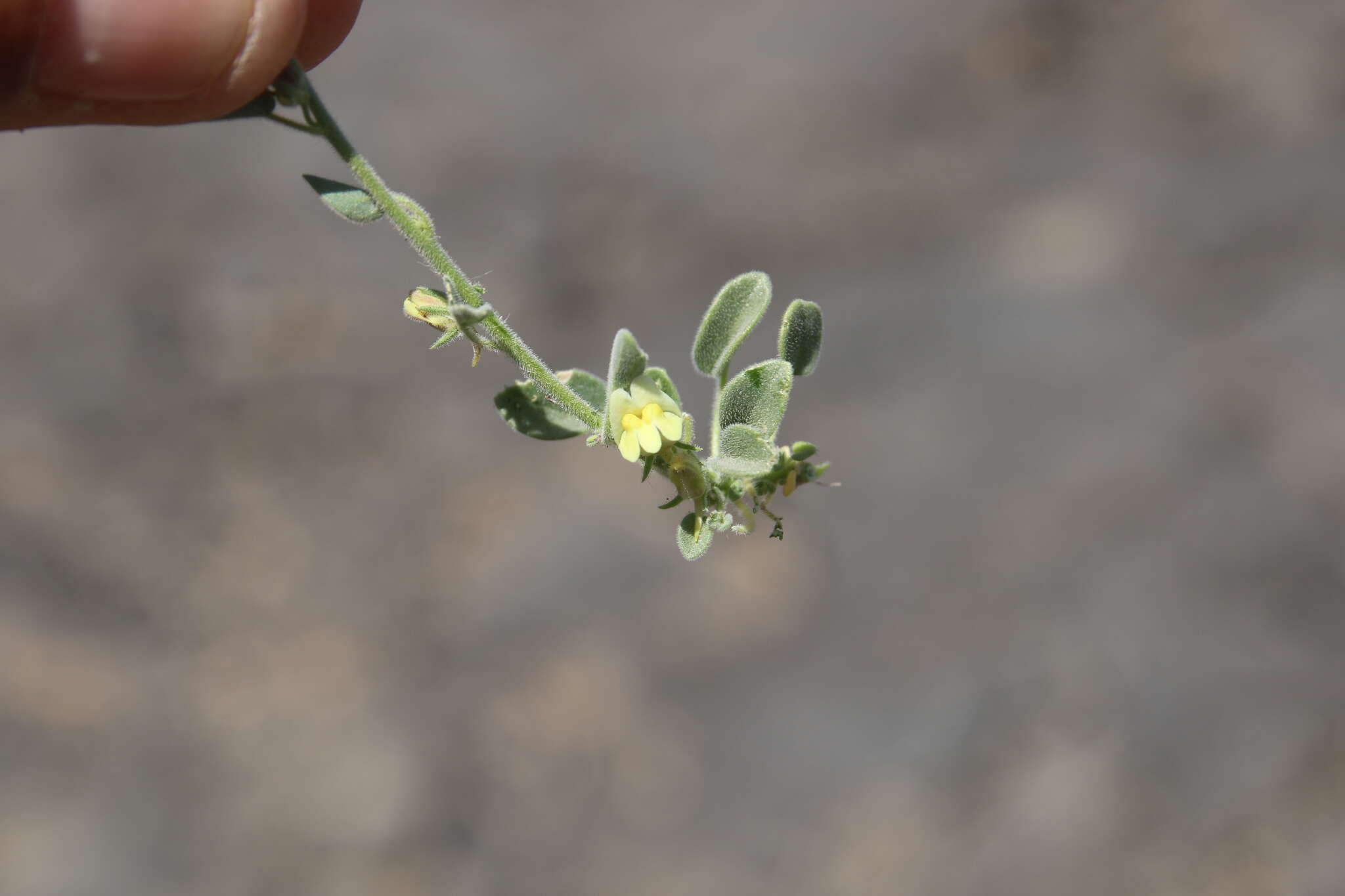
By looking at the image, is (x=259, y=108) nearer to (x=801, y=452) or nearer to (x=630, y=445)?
(x=630, y=445)

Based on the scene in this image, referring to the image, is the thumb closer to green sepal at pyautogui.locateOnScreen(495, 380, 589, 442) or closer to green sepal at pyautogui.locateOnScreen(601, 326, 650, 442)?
green sepal at pyautogui.locateOnScreen(495, 380, 589, 442)

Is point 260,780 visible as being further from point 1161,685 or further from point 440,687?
point 1161,685

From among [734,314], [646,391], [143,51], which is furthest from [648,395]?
[143,51]

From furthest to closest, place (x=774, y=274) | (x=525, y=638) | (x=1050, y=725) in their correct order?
(x=774, y=274) < (x=525, y=638) < (x=1050, y=725)

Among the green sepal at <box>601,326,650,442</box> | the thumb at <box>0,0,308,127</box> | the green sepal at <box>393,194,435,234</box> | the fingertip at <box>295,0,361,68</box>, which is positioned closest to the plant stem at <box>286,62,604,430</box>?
the green sepal at <box>393,194,435,234</box>

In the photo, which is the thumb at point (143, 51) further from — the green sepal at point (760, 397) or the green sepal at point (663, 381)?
the green sepal at point (760, 397)

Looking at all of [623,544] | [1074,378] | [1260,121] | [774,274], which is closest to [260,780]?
[623,544]

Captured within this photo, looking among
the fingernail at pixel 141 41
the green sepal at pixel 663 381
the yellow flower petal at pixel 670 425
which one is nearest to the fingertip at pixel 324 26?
the fingernail at pixel 141 41

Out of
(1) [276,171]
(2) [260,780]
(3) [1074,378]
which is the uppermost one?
(3) [1074,378]
